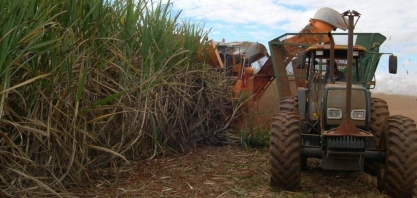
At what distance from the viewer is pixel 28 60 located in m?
3.82

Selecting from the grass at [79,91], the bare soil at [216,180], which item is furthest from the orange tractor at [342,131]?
the grass at [79,91]

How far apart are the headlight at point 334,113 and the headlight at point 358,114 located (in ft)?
0.38

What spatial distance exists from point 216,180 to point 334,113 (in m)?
1.35

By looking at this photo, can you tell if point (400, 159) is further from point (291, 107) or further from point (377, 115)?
point (291, 107)

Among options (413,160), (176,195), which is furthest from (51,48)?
(413,160)

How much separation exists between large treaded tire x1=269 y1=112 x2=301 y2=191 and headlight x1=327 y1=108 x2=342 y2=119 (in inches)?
16.3

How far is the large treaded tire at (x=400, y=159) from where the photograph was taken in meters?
4.61

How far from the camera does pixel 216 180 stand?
5.25 m

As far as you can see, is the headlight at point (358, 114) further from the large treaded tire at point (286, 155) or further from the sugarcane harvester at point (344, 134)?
the large treaded tire at point (286, 155)

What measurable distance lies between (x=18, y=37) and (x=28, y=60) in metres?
0.18

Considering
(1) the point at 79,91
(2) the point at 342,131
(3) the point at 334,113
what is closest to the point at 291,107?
(3) the point at 334,113

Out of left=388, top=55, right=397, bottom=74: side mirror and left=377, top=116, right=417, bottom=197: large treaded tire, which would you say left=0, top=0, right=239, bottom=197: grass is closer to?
left=377, top=116, right=417, bottom=197: large treaded tire

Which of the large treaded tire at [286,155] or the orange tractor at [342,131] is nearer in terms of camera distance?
the orange tractor at [342,131]

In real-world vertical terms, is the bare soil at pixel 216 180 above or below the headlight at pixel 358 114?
below
